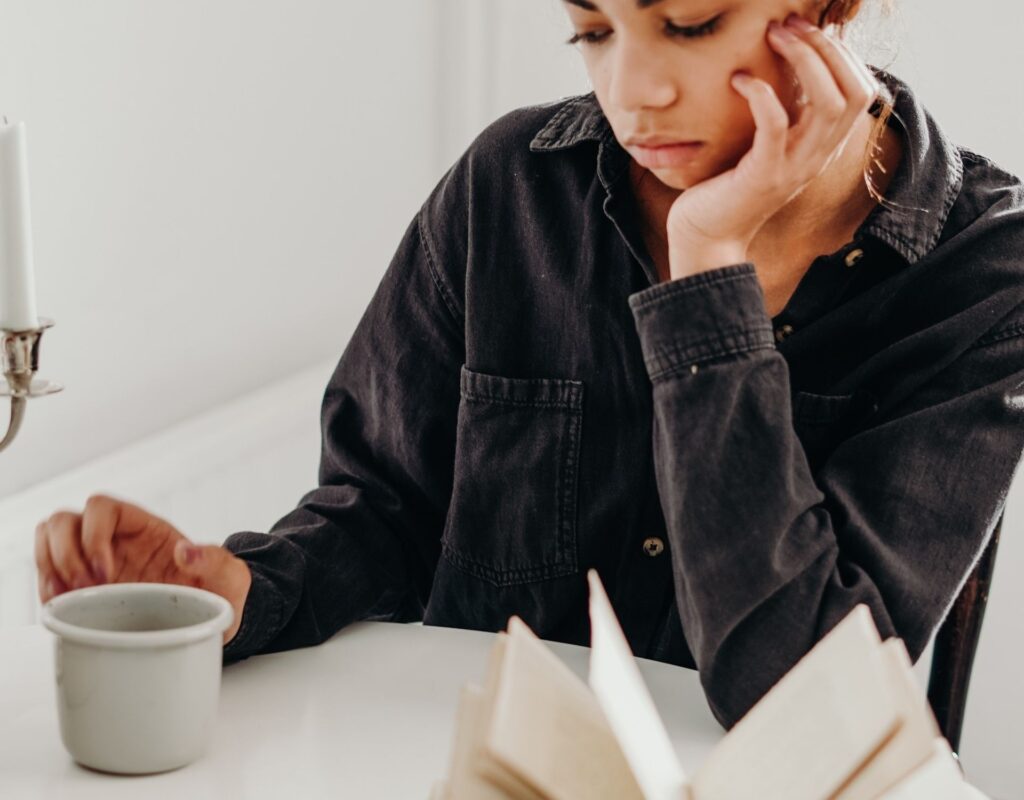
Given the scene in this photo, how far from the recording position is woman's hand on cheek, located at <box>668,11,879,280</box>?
0.98 m

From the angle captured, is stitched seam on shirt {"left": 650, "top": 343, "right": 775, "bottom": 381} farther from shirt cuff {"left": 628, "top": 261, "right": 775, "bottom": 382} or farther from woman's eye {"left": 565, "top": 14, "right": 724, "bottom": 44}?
woman's eye {"left": 565, "top": 14, "right": 724, "bottom": 44}

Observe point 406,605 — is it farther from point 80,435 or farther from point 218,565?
point 80,435

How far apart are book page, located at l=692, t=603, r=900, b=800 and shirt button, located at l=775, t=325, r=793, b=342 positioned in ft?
1.71

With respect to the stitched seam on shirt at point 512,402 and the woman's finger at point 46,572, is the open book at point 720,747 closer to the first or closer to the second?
the woman's finger at point 46,572

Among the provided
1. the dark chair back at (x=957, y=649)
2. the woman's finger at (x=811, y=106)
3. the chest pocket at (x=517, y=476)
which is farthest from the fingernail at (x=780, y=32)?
the dark chair back at (x=957, y=649)

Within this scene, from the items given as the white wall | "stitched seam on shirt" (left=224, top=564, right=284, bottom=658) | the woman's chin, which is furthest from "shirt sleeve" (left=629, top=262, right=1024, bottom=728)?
the white wall

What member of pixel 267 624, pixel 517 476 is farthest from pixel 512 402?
pixel 267 624

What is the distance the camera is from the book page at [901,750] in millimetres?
525

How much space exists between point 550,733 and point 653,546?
553 mm

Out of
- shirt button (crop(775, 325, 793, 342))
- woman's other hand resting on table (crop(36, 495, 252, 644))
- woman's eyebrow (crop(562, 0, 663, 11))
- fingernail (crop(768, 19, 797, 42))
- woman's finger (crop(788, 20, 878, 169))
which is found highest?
woman's eyebrow (crop(562, 0, 663, 11))

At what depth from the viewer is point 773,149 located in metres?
0.99

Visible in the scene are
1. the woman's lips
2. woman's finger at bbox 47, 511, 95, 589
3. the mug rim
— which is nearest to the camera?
the mug rim

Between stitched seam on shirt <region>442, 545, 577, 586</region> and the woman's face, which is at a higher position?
the woman's face

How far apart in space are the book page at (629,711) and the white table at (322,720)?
0.22 meters
